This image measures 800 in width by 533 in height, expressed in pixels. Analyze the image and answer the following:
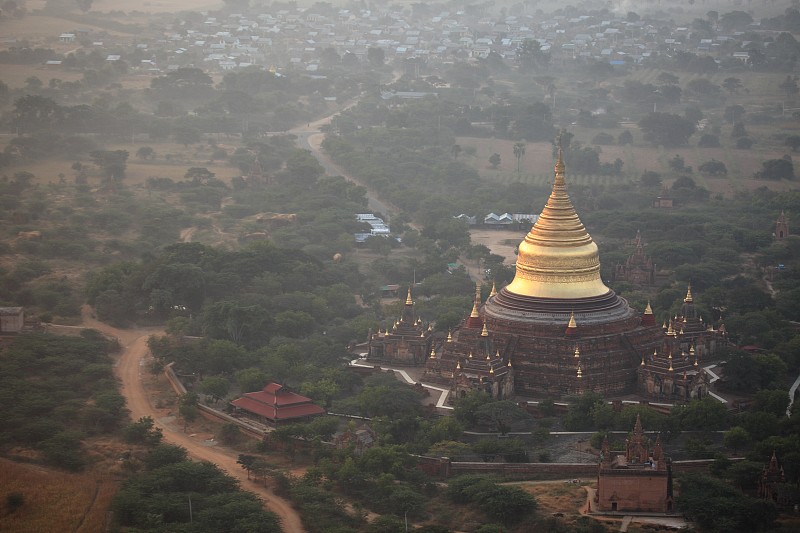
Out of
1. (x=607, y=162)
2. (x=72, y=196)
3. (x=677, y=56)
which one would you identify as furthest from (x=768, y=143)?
(x=72, y=196)

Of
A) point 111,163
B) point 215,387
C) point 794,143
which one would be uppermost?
point 215,387

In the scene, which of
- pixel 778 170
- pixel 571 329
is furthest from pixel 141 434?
pixel 778 170

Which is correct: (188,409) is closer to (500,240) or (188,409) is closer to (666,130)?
(500,240)

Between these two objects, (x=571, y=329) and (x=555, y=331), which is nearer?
(x=571, y=329)

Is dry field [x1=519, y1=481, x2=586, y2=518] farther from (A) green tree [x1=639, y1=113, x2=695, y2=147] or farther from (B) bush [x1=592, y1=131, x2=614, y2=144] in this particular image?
(B) bush [x1=592, y1=131, x2=614, y2=144]

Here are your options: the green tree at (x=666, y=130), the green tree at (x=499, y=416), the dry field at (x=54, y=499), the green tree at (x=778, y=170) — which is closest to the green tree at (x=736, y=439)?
the green tree at (x=499, y=416)

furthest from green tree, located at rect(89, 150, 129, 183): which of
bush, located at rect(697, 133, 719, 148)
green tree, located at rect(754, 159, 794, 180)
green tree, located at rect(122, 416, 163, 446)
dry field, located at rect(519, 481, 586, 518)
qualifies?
dry field, located at rect(519, 481, 586, 518)

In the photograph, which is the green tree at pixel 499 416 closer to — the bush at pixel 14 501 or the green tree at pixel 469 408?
the green tree at pixel 469 408
